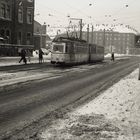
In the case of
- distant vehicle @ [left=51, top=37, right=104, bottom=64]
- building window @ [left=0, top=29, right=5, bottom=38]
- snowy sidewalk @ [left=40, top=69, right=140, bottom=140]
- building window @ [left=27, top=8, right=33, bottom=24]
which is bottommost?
snowy sidewalk @ [left=40, top=69, right=140, bottom=140]

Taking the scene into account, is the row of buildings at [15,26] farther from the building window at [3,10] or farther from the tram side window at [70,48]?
the tram side window at [70,48]

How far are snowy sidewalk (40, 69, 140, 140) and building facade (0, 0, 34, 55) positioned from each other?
42420 millimetres

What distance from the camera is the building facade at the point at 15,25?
53781 millimetres

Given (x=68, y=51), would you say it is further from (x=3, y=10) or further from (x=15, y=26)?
(x=15, y=26)

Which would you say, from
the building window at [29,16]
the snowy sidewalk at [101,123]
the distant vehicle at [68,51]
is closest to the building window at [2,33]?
the building window at [29,16]

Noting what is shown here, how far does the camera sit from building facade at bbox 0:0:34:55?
176 ft

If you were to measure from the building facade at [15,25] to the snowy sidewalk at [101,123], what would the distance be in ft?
139

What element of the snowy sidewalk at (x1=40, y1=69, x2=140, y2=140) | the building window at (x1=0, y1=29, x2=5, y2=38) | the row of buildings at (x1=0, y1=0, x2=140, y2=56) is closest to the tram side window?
the row of buildings at (x1=0, y1=0, x2=140, y2=56)

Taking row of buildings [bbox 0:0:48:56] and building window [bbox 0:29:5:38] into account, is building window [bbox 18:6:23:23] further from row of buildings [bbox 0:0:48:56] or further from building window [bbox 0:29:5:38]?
building window [bbox 0:29:5:38]

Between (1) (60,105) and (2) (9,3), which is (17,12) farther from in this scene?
(1) (60,105)

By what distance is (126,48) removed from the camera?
5984 inches

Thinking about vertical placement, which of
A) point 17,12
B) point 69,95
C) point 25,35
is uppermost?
point 17,12

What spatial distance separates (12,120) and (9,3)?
48.1 m

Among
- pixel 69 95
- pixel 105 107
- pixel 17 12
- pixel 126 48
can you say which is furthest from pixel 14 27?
pixel 126 48
